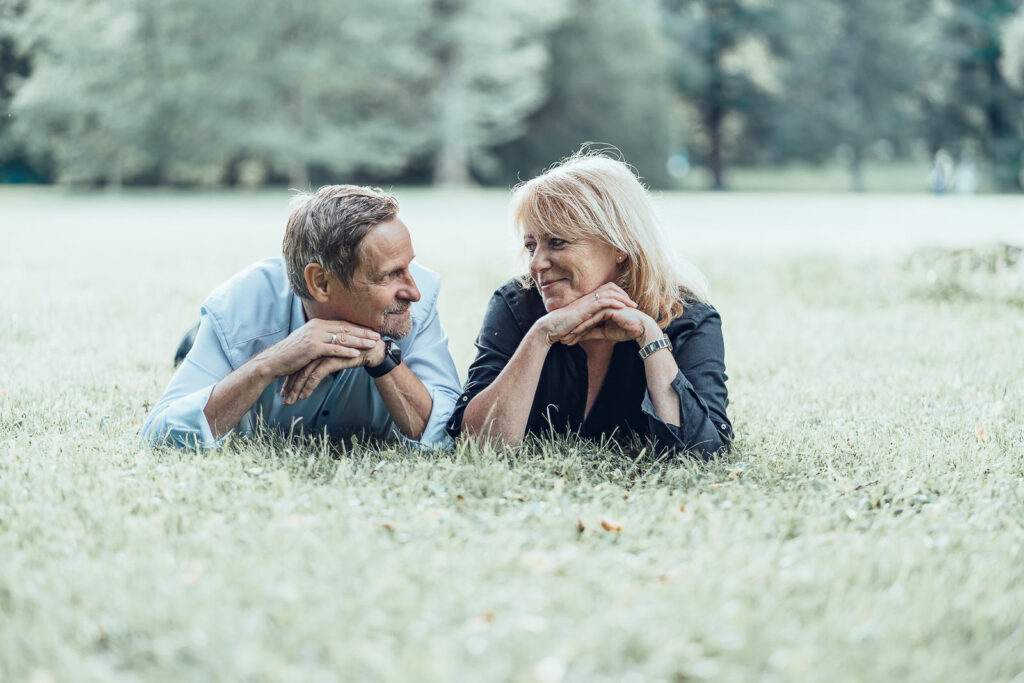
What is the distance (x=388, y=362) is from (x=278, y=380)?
0.70 meters

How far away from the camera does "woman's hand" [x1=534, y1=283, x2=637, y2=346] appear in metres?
4.15

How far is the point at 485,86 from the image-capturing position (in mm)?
45875

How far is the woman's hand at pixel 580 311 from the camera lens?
13.6ft

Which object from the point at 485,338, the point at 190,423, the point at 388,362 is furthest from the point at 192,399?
the point at 485,338

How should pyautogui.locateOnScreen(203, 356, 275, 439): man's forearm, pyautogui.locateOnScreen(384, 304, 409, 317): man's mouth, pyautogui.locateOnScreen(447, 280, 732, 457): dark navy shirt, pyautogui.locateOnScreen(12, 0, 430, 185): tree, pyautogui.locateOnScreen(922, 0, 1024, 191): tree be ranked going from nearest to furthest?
pyautogui.locateOnScreen(203, 356, 275, 439): man's forearm
pyautogui.locateOnScreen(384, 304, 409, 317): man's mouth
pyautogui.locateOnScreen(447, 280, 732, 457): dark navy shirt
pyautogui.locateOnScreen(12, 0, 430, 185): tree
pyautogui.locateOnScreen(922, 0, 1024, 191): tree

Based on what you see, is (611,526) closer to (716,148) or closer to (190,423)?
(190,423)

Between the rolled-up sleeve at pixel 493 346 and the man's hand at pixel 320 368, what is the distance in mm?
527

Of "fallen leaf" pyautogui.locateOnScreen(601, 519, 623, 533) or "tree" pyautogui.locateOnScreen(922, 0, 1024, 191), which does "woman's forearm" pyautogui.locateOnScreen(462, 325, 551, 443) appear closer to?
"fallen leaf" pyautogui.locateOnScreen(601, 519, 623, 533)

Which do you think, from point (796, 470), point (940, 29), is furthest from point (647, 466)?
point (940, 29)

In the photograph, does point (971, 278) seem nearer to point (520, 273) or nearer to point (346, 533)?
point (520, 273)

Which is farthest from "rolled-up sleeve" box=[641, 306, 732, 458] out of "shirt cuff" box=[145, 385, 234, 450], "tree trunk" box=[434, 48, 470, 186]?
"tree trunk" box=[434, 48, 470, 186]

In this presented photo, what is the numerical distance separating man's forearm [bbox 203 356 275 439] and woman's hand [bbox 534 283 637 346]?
1.15 m

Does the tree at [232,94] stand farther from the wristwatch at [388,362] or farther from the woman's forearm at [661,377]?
the woman's forearm at [661,377]

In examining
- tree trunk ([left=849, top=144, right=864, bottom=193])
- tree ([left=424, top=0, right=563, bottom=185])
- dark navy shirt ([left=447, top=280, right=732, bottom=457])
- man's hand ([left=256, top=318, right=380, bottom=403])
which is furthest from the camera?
tree trunk ([left=849, top=144, right=864, bottom=193])
